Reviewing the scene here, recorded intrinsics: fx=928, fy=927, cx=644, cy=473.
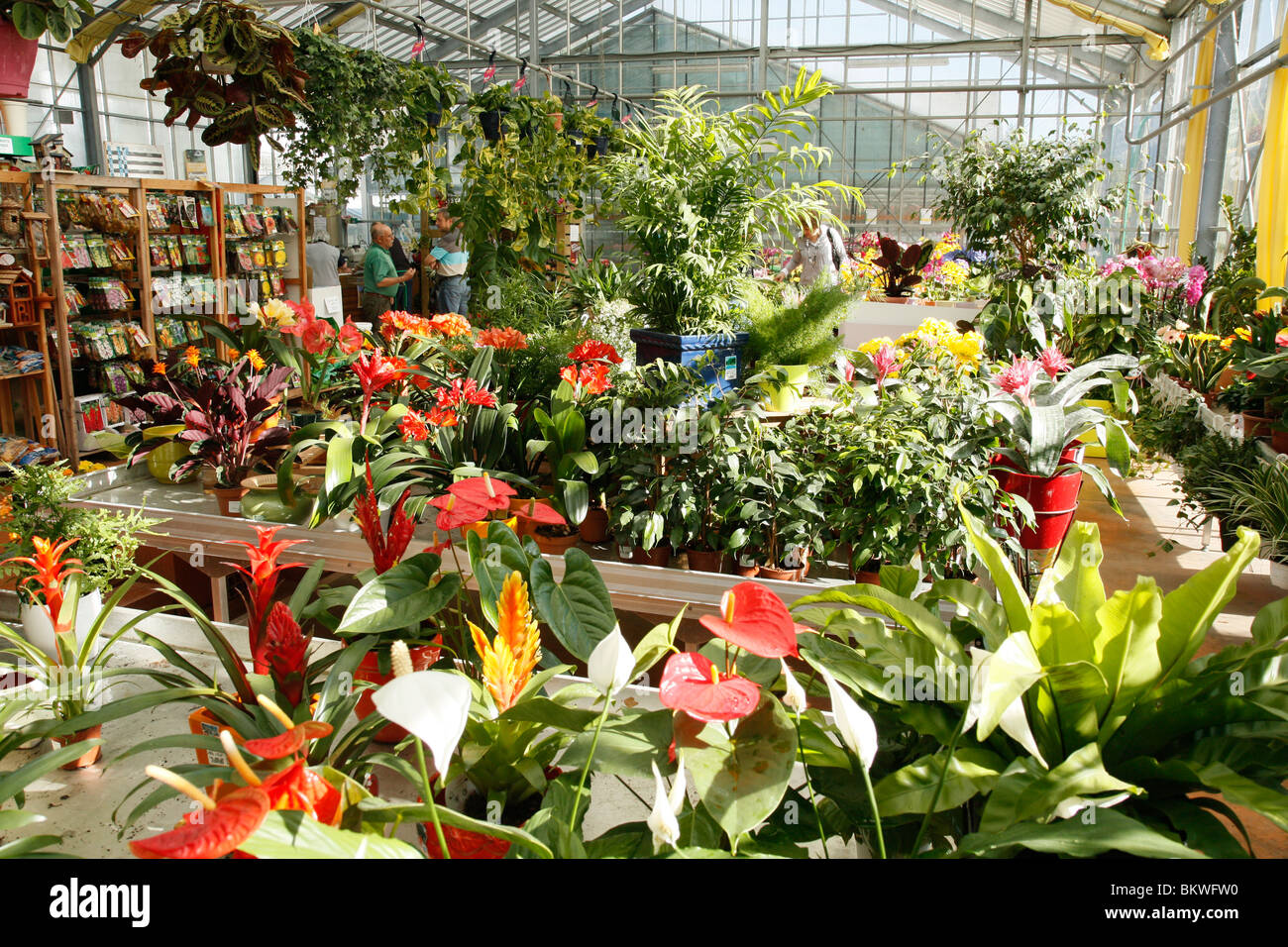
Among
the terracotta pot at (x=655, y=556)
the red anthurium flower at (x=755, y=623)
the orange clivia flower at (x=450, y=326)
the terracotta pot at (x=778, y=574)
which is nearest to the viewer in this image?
the red anthurium flower at (x=755, y=623)

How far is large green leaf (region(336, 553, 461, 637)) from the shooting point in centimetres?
135

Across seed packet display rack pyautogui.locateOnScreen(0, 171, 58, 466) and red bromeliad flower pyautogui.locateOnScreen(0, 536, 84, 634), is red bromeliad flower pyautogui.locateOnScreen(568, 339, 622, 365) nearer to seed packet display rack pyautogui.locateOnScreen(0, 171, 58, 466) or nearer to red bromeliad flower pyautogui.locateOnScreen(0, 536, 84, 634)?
red bromeliad flower pyautogui.locateOnScreen(0, 536, 84, 634)

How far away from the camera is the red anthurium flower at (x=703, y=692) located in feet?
2.68

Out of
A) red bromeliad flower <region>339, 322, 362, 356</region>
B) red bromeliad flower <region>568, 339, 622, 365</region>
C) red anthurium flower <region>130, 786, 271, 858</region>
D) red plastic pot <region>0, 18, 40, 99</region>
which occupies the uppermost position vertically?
red plastic pot <region>0, 18, 40, 99</region>

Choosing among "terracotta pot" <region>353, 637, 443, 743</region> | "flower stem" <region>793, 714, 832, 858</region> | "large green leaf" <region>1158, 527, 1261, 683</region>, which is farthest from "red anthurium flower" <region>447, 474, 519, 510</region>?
"large green leaf" <region>1158, 527, 1261, 683</region>

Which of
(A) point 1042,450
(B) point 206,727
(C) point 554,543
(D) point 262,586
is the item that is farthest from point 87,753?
(A) point 1042,450

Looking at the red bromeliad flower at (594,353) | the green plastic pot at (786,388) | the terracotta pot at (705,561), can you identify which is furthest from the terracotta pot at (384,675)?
the green plastic pot at (786,388)

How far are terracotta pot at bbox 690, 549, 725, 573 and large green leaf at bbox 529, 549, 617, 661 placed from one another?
106 centimetres

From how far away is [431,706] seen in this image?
726 mm

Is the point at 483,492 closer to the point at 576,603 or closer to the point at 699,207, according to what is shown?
the point at 576,603

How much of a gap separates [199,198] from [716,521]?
236 inches

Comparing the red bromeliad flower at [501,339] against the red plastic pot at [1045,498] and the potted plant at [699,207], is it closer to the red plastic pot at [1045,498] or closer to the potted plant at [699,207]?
the potted plant at [699,207]

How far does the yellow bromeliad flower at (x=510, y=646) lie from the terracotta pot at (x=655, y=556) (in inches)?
58.3
